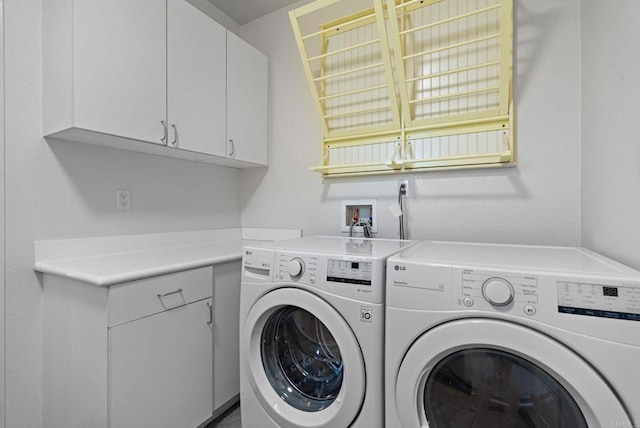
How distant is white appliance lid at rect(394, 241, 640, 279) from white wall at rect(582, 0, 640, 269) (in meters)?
0.10

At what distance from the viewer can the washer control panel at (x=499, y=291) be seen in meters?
0.83

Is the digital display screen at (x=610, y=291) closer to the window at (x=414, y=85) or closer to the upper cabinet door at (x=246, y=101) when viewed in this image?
the window at (x=414, y=85)

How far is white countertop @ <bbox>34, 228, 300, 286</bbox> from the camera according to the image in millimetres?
1236

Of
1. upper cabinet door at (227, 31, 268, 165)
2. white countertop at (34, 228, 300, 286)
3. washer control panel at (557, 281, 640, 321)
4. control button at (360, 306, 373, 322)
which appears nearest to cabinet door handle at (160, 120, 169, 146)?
upper cabinet door at (227, 31, 268, 165)

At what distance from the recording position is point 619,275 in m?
0.77

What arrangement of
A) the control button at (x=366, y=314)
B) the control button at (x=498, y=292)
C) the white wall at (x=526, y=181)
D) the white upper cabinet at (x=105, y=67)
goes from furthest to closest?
the white wall at (x=526, y=181)
the white upper cabinet at (x=105, y=67)
the control button at (x=366, y=314)
the control button at (x=498, y=292)

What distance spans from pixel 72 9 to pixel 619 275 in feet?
6.90

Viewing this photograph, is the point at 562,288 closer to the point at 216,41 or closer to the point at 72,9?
the point at 72,9

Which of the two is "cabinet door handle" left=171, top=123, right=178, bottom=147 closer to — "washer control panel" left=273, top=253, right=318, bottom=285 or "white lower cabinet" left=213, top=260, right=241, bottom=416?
"white lower cabinet" left=213, top=260, right=241, bottom=416

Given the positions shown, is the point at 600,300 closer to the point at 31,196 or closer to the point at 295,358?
the point at 295,358

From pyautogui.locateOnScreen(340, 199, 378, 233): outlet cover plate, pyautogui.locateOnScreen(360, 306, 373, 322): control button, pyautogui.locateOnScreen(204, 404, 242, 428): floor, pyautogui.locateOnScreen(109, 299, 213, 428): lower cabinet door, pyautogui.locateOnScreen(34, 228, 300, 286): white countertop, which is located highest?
pyautogui.locateOnScreen(340, 199, 378, 233): outlet cover plate

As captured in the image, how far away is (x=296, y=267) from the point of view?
48.2 inches

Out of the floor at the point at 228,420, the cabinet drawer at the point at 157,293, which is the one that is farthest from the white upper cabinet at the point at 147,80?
the floor at the point at 228,420

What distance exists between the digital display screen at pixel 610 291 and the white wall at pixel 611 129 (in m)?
0.26
